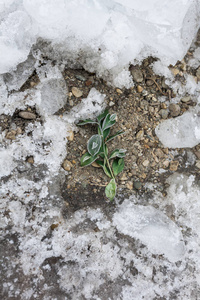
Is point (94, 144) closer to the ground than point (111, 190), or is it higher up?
higher up

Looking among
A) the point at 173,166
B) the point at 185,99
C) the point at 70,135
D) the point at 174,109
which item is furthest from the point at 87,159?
the point at 185,99

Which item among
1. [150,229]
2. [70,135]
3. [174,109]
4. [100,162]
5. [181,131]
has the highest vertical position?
[174,109]

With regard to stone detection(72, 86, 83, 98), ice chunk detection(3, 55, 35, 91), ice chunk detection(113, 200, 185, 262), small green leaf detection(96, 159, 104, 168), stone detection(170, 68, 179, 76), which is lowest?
ice chunk detection(113, 200, 185, 262)

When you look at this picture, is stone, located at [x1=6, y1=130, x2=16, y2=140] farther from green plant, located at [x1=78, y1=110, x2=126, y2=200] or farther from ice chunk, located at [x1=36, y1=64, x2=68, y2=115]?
green plant, located at [x1=78, y1=110, x2=126, y2=200]

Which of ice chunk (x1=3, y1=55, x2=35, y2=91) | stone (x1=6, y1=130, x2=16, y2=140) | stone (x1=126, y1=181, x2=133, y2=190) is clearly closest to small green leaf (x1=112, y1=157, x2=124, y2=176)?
stone (x1=126, y1=181, x2=133, y2=190)

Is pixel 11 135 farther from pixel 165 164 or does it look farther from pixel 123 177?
pixel 165 164

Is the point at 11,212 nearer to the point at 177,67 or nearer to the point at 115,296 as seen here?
the point at 115,296
